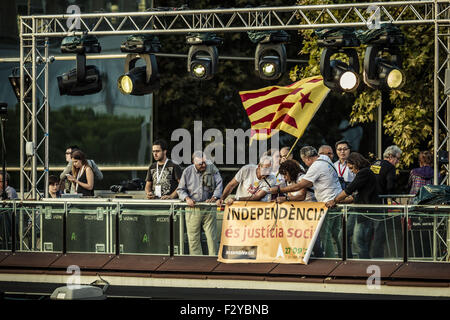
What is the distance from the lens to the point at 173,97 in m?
24.7

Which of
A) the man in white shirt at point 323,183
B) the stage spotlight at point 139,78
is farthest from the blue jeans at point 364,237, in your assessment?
the stage spotlight at point 139,78

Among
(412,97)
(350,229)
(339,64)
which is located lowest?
(350,229)

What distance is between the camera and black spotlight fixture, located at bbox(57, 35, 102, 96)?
1702cm

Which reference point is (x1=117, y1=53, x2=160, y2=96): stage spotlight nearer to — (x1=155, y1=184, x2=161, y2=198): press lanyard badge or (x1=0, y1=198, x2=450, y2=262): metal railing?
(x1=155, y1=184, x2=161, y2=198): press lanyard badge

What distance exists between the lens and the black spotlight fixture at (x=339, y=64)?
15711 mm

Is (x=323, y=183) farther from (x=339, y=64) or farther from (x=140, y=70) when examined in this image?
(x=140, y=70)

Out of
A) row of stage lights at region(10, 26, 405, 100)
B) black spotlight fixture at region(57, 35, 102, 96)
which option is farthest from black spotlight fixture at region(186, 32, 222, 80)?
black spotlight fixture at region(57, 35, 102, 96)

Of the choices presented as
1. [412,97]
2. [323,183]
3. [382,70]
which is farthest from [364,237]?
[412,97]

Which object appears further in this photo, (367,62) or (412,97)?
(412,97)

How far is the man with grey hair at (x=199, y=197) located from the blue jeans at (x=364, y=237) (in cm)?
237

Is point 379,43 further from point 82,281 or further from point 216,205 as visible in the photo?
point 82,281

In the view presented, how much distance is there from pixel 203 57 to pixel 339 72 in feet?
7.82

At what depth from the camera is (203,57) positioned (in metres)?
16.7

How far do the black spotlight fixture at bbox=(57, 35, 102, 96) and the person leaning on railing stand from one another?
4909 millimetres
